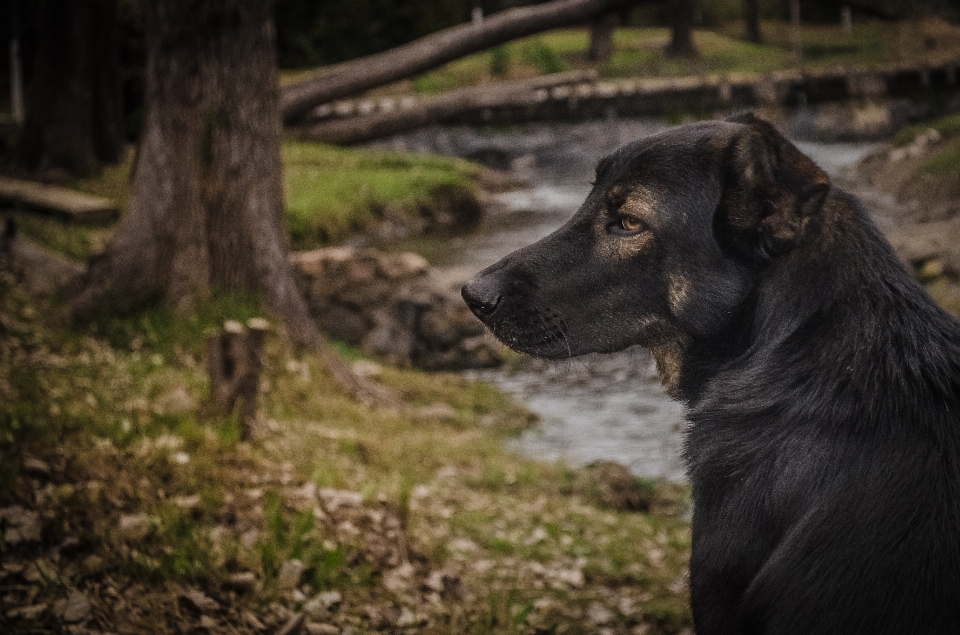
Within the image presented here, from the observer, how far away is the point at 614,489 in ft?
24.7

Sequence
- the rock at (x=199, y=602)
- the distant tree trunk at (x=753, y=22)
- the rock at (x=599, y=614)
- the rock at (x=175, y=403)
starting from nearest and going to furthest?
the rock at (x=199, y=602) < the rock at (x=599, y=614) < the rock at (x=175, y=403) < the distant tree trunk at (x=753, y=22)

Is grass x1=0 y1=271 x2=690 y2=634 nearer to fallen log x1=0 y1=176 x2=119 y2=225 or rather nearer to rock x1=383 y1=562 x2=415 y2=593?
rock x1=383 y1=562 x2=415 y2=593

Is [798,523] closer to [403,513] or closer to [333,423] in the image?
[403,513]

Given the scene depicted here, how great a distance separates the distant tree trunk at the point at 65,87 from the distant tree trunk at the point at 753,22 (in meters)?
20.9

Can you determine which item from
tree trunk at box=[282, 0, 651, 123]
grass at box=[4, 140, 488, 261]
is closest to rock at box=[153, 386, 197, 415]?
tree trunk at box=[282, 0, 651, 123]

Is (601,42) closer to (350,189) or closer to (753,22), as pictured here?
(753,22)

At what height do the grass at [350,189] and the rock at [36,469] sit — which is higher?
the grass at [350,189]

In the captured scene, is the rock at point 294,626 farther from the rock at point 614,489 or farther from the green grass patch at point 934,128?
the green grass patch at point 934,128

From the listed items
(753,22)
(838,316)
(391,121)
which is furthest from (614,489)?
(753,22)

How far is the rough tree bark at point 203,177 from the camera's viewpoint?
7.54 metres

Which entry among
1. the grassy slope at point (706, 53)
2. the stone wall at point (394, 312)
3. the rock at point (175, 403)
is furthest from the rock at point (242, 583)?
the grassy slope at point (706, 53)

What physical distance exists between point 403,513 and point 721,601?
9.96 ft

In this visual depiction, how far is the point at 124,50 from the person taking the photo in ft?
68.4

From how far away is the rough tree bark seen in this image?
7539mm
